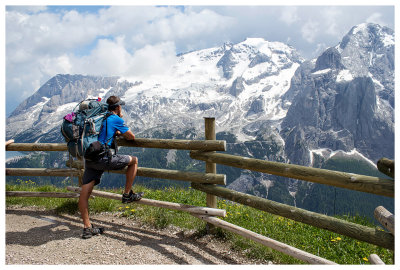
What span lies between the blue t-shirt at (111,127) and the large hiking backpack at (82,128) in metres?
0.12

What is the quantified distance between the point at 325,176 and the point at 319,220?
943 millimetres

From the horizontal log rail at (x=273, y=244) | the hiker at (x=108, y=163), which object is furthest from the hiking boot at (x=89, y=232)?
the horizontal log rail at (x=273, y=244)

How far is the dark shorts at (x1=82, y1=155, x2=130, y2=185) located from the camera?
7512 millimetres

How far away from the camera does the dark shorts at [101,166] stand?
7512 mm

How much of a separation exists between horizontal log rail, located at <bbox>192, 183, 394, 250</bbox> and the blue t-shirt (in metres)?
2.74

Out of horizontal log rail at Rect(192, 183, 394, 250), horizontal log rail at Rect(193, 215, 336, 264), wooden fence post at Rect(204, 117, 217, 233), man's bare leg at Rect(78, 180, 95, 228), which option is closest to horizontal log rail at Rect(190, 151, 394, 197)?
wooden fence post at Rect(204, 117, 217, 233)

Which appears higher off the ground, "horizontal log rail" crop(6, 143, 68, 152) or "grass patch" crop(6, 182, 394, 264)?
"horizontal log rail" crop(6, 143, 68, 152)

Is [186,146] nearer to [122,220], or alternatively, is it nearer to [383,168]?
[122,220]

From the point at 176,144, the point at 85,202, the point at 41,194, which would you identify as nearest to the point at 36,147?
the point at 41,194

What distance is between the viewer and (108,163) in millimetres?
7500

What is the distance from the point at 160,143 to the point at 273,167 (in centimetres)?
338

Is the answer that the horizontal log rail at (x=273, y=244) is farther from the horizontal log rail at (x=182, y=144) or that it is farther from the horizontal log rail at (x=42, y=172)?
the horizontal log rail at (x=42, y=172)

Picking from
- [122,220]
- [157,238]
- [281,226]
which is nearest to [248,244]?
[281,226]

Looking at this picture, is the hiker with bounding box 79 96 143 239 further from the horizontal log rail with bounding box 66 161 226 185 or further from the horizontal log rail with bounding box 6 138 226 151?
the horizontal log rail with bounding box 66 161 226 185
